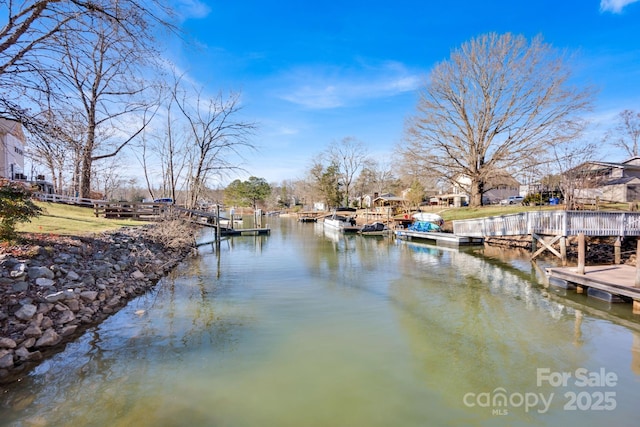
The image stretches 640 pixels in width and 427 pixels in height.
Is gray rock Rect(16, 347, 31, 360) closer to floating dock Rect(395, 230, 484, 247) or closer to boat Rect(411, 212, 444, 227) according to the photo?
floating dock Rect(395, 230, 484, 247)

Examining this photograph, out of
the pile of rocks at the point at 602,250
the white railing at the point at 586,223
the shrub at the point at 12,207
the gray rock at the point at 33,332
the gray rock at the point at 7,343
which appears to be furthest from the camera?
the pile of rocks at the point at 602,250

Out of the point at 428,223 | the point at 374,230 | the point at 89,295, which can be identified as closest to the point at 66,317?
the point at 89,295

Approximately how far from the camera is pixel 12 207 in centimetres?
709

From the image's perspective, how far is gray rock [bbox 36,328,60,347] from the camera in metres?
5.98

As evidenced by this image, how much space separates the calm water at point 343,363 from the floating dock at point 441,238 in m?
12.1

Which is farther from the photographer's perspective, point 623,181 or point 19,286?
point 623,181

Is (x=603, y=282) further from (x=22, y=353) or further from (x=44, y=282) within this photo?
(x=44, y=282)

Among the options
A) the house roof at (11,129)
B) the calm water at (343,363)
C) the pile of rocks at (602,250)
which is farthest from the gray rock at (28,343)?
the pile of rocks at (602,250)

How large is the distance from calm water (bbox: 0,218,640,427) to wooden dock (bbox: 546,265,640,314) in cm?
50

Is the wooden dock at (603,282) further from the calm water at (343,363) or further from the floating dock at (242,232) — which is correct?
the floating dock at (242,232)

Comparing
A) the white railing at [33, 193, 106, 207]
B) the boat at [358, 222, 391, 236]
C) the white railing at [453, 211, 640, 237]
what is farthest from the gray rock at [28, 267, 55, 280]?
the boat at [358, 222, 391, 236]

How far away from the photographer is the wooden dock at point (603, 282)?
28.8ft

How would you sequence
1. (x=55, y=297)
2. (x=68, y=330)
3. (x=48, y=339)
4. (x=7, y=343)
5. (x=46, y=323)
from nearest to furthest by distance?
(x=7, y=343)
(x=48, y=339)
(x=46, y=323)
(x=68, y=330)
(x=55, y=297)

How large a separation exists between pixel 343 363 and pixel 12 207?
7685 mm
